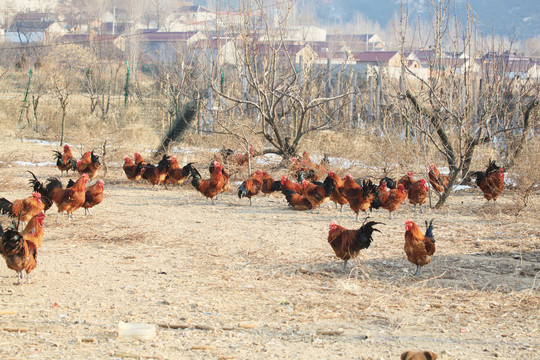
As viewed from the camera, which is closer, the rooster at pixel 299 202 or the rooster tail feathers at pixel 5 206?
the rooster tail feathers at pixel 5 206

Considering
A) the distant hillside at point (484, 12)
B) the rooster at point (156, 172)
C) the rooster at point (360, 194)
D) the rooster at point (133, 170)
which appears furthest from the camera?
the distant hillside at point (484, 12)

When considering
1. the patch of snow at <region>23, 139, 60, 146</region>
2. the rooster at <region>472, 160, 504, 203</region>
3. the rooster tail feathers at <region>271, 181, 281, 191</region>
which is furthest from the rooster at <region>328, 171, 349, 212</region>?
the patch of snow at <region>23, 139, 60, 146</region>

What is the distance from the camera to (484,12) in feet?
394

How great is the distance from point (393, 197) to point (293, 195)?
1870 mm

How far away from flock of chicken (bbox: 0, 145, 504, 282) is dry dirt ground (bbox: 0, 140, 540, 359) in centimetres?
32

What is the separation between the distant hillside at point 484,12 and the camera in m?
108

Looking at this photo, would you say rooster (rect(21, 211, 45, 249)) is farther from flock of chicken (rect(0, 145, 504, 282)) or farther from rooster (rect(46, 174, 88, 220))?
rooster (rect(46, 174, 88, 220))

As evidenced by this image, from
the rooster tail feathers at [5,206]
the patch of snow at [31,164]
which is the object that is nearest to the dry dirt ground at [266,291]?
the rooster tail feathers at [5,206]

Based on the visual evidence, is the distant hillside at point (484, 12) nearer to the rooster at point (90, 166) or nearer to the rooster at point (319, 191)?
the rooster at point (90, 166)

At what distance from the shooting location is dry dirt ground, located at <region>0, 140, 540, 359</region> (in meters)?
4.64

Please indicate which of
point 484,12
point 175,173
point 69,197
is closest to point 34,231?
point 69,197

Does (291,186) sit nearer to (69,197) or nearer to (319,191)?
(319,191)

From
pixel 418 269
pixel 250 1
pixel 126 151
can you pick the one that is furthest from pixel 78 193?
pixel 126 151

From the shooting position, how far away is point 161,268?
6.87 m
